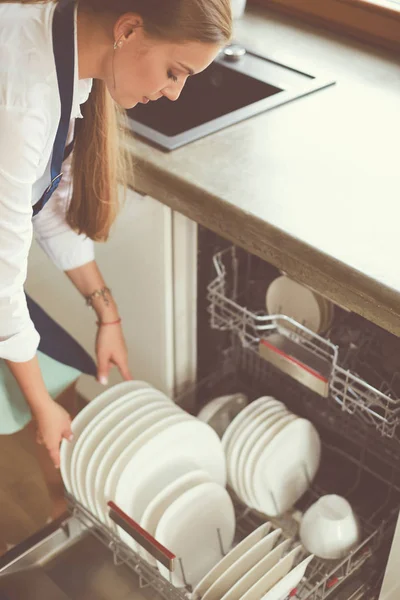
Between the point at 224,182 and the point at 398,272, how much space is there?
317mm

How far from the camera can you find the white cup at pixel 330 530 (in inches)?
47.6

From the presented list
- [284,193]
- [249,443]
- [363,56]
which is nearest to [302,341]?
[249,443]

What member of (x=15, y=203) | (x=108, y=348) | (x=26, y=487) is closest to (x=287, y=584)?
(x=108, y=348)

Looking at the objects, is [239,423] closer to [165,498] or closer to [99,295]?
[165,498]

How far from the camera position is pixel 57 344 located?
136 centimetres

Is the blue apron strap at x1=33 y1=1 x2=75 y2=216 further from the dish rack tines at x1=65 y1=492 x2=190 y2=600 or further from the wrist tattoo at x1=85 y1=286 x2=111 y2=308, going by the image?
the dish rack tines at x1=65 y1=492 x2=190 y2=600

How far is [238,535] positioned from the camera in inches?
56.6

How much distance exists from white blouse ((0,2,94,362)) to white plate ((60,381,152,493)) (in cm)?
28

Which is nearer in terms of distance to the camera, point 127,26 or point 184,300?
point 127,26

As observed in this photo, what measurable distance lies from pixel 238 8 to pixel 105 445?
101 centimetres

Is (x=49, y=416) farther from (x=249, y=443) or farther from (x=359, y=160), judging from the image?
(x=359, y=160)

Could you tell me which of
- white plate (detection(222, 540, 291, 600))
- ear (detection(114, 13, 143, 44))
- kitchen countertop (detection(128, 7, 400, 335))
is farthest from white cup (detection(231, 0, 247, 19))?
white plate (detection(222, 540, 291, 600))

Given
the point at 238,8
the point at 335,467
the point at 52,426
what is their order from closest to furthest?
the point at 52,426 < the point at 335,467 < the point at 238,8

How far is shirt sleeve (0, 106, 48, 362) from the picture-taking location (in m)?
0.91
